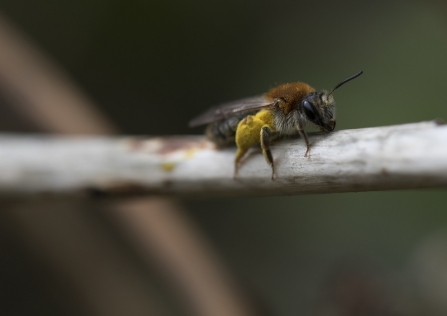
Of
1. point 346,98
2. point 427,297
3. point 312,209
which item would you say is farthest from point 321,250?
point 427,297

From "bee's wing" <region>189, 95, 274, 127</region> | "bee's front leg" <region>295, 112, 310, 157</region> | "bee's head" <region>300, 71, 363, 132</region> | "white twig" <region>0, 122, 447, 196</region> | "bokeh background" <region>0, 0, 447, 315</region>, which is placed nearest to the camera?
"white twig" <region>0, 122, 447, 196</region>

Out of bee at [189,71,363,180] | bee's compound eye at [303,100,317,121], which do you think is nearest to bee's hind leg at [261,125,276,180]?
bee at [189,71,363,180]

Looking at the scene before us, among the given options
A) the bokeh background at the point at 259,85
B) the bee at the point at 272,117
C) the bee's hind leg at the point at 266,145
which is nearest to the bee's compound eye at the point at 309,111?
the bee at the point at 272,117

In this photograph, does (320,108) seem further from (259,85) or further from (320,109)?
(259,85)

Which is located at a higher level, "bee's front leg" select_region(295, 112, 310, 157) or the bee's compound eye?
the bee's compound eye

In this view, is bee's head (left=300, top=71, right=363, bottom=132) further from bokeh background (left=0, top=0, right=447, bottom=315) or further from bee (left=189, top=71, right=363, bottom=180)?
bokeh background (left=0, top=0, right=447, bottom=315)
